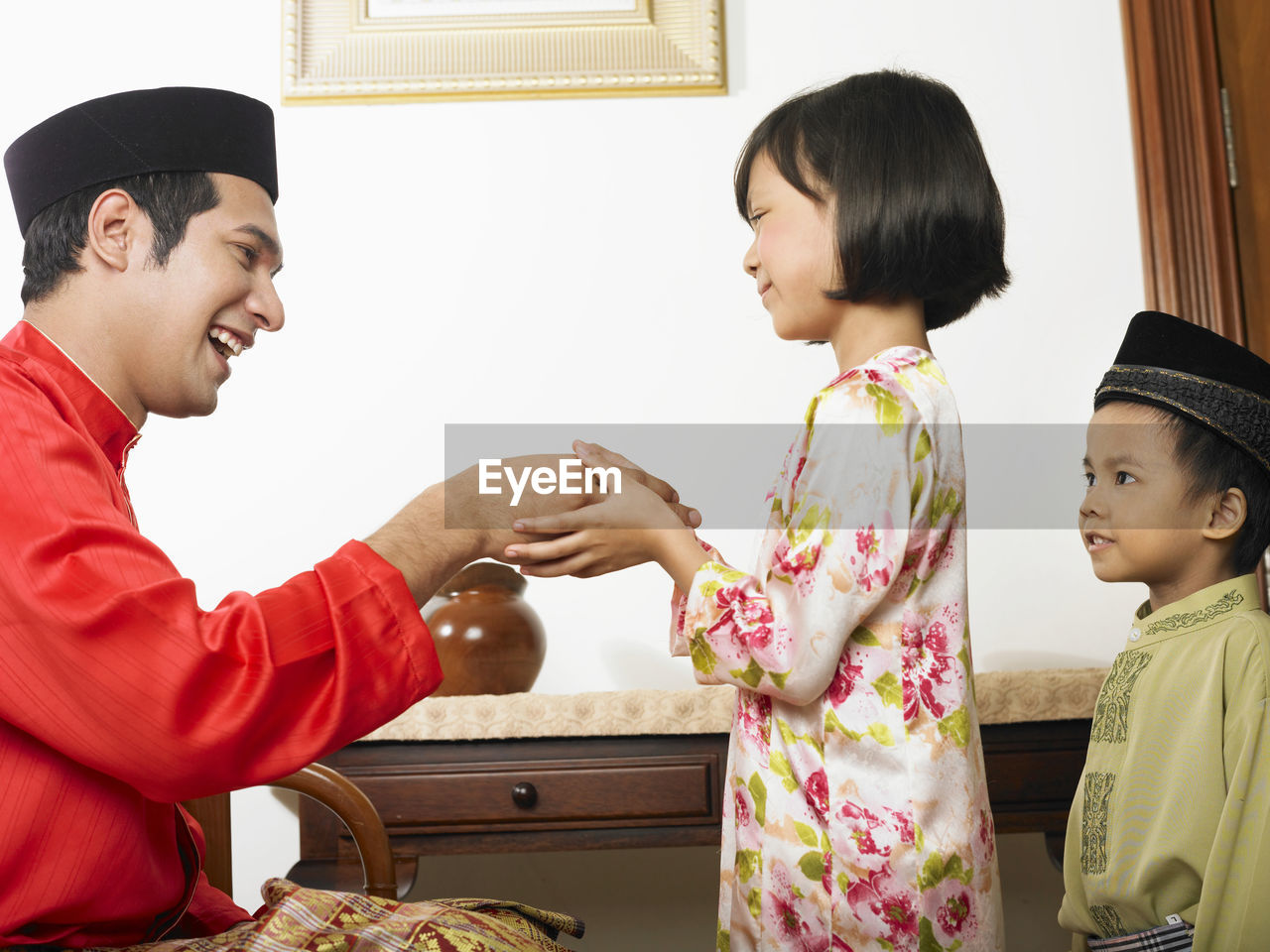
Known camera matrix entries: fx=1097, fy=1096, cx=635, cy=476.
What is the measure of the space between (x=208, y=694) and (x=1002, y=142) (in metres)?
2.28

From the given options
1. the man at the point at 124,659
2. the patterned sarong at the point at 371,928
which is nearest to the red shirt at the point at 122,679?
the man at the point at 124,659

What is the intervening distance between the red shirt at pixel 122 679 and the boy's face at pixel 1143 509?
0.98 meters

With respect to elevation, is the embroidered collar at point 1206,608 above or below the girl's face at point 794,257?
below

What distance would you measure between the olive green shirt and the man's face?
3.89 feet

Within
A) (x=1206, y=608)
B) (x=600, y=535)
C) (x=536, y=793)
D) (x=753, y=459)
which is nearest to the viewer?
(x=600, y=535)

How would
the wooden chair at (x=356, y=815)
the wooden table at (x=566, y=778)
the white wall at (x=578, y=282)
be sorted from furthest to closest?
the white wall at (x=578, y=282), the wooden table at (x=566, y=778), the wooden chair at (x=356, y=815)

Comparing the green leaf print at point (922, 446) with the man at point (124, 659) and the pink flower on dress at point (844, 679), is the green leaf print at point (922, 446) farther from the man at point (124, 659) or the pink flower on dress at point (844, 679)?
the man at point (124, 659)

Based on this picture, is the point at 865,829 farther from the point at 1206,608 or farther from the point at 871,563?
the point at 1206,608

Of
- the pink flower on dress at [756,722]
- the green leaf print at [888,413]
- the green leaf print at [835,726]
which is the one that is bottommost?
the pink flower on dress at [756,722]

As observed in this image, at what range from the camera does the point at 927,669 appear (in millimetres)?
1150

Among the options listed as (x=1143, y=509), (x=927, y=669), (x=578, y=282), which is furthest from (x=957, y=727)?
(x=578, y=282)

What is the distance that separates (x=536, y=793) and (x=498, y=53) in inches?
65.5

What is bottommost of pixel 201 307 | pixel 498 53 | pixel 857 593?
pixel 857 593

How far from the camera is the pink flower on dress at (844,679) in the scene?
3.72 ft
